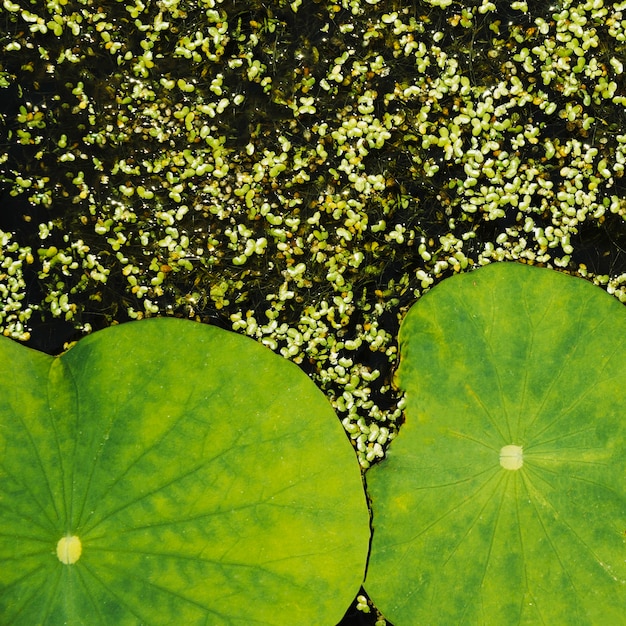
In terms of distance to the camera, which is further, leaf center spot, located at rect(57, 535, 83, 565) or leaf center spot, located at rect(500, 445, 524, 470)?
leaf center spot, located at rect(500, 445, 524, 470)

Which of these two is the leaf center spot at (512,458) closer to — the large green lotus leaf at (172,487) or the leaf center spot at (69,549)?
the large green lotus leaf at (172,487)

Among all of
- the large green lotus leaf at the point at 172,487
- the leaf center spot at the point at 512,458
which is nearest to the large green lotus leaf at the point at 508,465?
the leaf center spot at the point at 512,458

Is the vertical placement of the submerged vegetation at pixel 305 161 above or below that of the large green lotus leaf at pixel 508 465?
above

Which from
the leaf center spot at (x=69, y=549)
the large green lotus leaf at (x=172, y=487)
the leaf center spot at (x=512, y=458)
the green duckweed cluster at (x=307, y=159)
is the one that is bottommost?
the leaf center spot at (x=69, y=549)

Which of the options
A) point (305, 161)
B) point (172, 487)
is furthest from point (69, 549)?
point (305, 161)

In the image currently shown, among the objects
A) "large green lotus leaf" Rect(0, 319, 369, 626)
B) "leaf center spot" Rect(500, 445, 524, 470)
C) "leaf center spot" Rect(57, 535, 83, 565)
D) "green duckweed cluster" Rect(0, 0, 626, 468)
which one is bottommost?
"leaf center spot" Rect(57, 535, 83, 565)

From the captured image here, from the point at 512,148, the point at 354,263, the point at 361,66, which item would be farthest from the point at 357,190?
the point at 512,148

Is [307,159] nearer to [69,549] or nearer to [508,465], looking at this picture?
[508,465]

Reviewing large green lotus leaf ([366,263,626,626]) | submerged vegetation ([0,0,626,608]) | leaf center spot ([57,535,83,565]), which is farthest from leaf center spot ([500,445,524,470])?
leaf center spot ([57,535,83,565])

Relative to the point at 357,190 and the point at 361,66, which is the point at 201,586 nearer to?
the point at 357,190

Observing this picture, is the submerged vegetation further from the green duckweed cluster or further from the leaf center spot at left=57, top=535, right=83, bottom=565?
the leaf center spot at left=57, top=535, right=83, bottom=565
